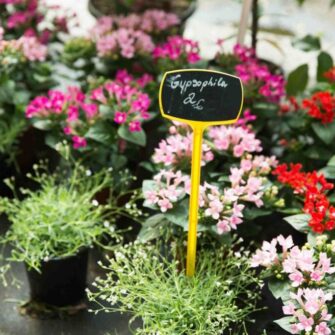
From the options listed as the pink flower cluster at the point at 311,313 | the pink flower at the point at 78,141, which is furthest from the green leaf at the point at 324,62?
the pink flower cluster at the point at 311,313

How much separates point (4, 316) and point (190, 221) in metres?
0.70

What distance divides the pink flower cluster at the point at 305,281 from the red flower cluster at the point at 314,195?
0.09 meters

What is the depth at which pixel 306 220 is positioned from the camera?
6.05 feet

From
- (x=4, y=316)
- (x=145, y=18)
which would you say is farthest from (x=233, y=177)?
(x=145, y=18)

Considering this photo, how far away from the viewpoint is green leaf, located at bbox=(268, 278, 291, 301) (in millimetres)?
1663

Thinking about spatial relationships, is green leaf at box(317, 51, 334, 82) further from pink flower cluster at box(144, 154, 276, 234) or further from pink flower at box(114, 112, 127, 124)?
pink flower at box(114, 112, 127, 124)

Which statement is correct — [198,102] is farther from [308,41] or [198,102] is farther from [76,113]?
[308,41]

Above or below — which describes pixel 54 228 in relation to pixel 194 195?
below

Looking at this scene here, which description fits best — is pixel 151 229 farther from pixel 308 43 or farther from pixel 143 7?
pixel 143 7

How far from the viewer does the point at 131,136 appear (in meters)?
2.15

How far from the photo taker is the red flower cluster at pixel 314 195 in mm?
1768

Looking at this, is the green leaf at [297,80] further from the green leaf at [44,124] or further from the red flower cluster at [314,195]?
the green leaf at [44,124]

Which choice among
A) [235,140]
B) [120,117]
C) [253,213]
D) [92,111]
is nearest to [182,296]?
[253,213]

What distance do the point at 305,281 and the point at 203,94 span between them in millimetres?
521
